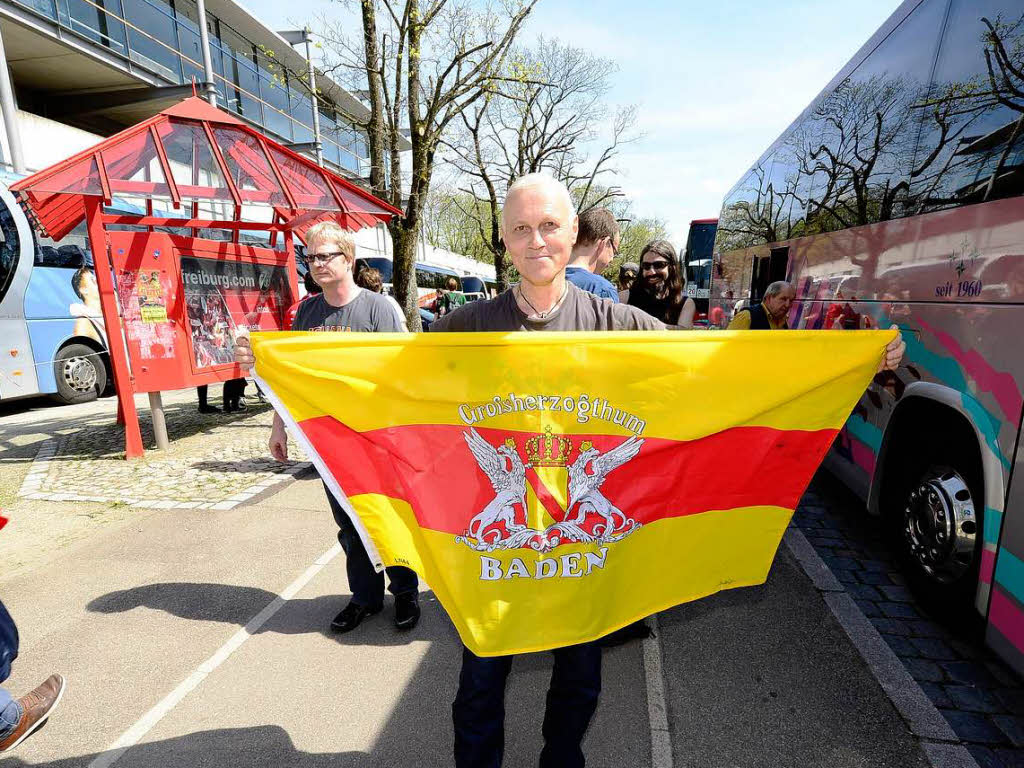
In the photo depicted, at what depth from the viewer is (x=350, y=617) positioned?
3.34 metres

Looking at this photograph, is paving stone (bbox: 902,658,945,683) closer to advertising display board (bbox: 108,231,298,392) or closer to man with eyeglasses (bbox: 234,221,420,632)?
man with eyeglasses (bbox: 234,221,420,632)

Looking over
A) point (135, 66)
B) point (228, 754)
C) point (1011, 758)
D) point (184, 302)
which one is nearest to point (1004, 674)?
point (1011, 758)

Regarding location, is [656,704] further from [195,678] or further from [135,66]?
[135,66]

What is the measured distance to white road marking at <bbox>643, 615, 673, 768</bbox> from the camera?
7.95 feet

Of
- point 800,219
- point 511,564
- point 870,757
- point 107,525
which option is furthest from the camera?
point 800,219

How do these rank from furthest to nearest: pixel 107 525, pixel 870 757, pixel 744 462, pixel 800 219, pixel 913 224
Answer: pixel 800 219 → pixel 107 525 → pixel 913 224 → pixel 870 757 → pixel 744 462

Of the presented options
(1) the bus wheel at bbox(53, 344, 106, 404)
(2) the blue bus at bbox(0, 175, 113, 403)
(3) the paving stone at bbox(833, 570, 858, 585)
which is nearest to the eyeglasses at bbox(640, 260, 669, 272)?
(3) the paving stone at bbox(833, 570, 858, 585)

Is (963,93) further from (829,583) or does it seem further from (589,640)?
(589,640)

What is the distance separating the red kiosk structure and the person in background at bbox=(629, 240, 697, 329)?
4.37m

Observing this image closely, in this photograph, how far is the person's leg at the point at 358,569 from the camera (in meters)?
3.20

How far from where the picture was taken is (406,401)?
2002mm

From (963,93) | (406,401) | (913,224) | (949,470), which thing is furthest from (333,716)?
(963,93)

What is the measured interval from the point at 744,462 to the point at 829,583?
239cm

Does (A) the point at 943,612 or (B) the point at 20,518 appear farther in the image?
(B) the point at 20,518
